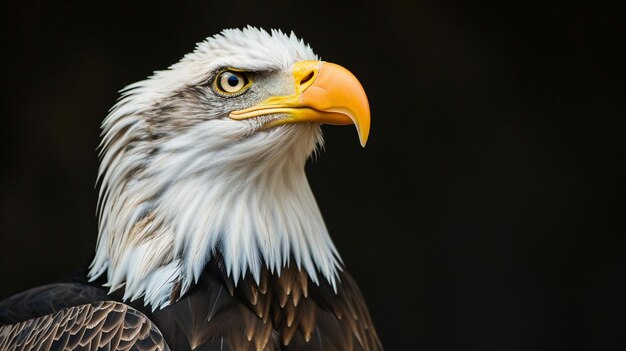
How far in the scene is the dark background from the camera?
4938mm

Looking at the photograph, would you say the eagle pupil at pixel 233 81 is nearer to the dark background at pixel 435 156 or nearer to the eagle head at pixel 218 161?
the eagle head at pixel 218 161

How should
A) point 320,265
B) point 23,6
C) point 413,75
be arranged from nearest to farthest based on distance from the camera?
point 320,265, point 23,6, point 413,75

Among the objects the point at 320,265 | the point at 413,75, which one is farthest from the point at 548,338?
the point at 320,265

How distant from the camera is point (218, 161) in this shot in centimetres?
242

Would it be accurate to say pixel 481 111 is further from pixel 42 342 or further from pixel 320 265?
pixel 42 342

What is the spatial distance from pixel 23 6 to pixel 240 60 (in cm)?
282

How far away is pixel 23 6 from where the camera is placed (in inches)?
191

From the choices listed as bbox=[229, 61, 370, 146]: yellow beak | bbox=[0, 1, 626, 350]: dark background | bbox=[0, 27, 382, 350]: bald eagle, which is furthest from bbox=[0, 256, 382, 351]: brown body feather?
bbox=[0, 1, 626, 350]: dark background

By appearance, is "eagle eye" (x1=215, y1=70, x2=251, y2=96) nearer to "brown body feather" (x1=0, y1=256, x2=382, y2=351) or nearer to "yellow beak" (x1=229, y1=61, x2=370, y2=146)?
"yellow beak" (x1=229, y1=61, x2=370, y2=146)

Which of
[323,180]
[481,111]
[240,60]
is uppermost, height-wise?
[240,60]

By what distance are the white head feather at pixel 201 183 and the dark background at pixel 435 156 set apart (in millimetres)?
2469

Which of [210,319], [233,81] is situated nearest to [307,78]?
[233,81]

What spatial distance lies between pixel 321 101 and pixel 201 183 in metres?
0.39

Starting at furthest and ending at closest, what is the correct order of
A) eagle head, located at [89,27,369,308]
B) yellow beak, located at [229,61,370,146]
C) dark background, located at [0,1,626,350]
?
dark background, located at [0,1,626,350], eagle head, located at [89,27,369,308], yellow beak, located at [229,61,370,146]
